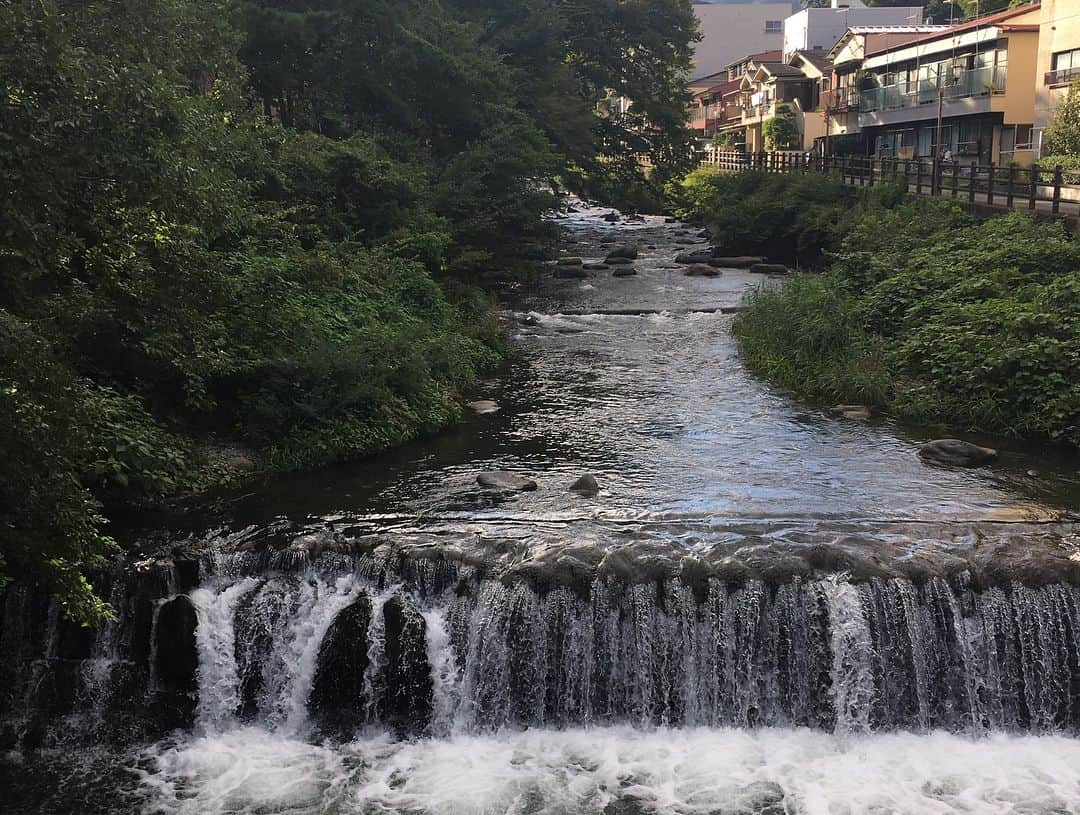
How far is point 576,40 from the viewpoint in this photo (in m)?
38.8

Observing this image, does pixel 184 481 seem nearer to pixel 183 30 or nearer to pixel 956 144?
pixel 183 30

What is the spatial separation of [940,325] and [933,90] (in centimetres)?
3035

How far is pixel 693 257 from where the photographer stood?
1393 inches

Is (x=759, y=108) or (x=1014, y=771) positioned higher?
(x=759, y=108)

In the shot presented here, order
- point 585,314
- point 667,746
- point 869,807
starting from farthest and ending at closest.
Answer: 1. point 585,314
2. point 667,746
3. point 869,807

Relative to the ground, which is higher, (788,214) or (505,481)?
(788,214)

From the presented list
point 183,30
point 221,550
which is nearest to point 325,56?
point 183,30

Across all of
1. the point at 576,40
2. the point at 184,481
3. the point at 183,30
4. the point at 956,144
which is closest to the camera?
the point at 184,481

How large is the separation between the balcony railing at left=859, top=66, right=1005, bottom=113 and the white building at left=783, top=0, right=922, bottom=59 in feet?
56.6

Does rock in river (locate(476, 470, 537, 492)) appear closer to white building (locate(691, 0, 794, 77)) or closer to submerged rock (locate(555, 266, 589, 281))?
submerged rock (locate(555, 266, 589, 281))

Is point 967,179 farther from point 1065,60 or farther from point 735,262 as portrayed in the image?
point 1065,60

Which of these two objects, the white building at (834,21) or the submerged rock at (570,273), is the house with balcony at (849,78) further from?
the submerged rock at (570,273)

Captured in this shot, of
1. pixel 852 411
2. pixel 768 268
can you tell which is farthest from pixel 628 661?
pixel 768 268

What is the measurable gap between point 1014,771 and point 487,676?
505cm
